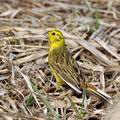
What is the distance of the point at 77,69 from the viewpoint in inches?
210

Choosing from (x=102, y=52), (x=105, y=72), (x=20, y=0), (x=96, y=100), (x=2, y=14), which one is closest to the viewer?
(x=96, y=100)

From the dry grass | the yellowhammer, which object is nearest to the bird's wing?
the yellowhammer

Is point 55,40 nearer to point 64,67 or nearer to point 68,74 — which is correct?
point 64,67

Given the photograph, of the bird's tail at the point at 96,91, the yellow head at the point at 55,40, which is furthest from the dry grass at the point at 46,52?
the yellow head at the point at 55,40

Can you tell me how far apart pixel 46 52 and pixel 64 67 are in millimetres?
532

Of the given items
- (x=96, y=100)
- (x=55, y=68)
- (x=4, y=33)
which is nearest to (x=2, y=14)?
(x=4, y=33)

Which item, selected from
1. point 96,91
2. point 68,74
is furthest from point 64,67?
point 96,91

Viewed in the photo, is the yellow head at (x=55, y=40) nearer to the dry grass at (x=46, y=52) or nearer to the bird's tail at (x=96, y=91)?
the dry grass at (x=46, y=52)

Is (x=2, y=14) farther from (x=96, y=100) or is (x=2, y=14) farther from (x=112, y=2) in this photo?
(x=96, y=100)

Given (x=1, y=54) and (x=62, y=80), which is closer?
(x=62, y=80)

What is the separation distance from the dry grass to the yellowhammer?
0.09 metres

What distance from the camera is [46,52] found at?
Answer: 5.86 metres

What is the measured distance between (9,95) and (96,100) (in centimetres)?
76

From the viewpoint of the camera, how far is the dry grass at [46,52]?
492cm
